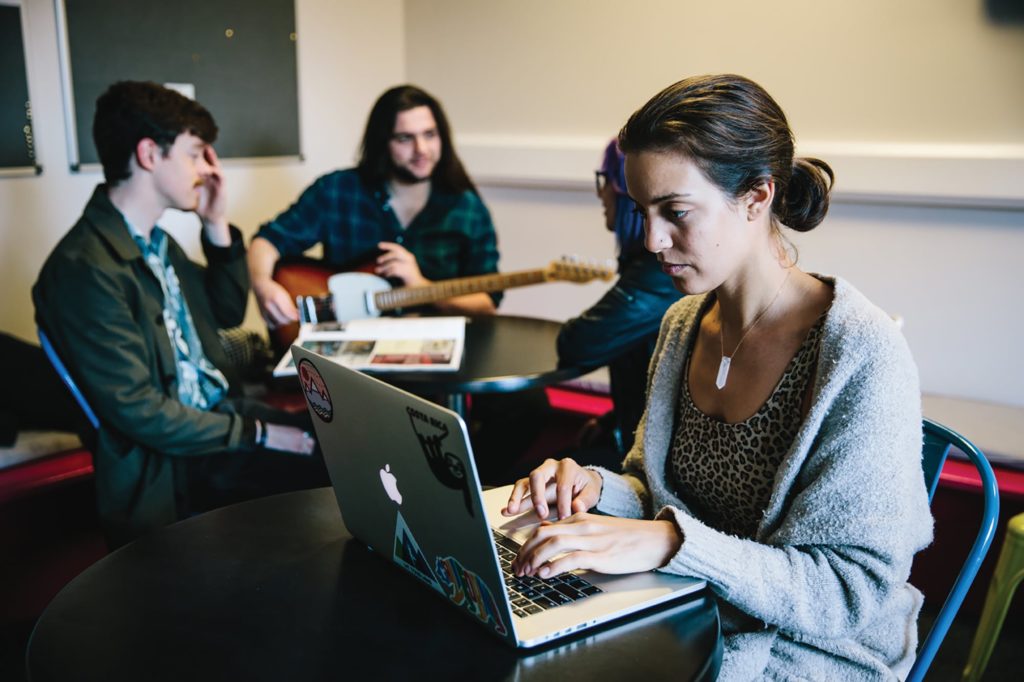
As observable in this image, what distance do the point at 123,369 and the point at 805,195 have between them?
1430 mm

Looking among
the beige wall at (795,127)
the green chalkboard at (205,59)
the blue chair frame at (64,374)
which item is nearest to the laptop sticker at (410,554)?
the blue chair frame at (64,374)

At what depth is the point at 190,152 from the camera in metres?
2.30

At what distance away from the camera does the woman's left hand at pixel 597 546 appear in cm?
105

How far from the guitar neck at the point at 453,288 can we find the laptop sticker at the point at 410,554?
5.50 feet

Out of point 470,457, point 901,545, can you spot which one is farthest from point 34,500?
point 901,545

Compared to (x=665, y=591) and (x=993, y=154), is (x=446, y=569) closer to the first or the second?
(x=665, y=591)

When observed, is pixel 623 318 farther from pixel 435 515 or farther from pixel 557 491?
pixel 435 515

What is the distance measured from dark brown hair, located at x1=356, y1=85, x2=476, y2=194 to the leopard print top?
1.82 meters

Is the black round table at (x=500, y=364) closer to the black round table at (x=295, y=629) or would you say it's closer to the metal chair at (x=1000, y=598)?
the black round table at (x=295, y=629)

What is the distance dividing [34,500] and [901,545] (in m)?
2.11

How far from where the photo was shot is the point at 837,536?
3.67ft

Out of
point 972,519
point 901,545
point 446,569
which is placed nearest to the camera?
point 446,569

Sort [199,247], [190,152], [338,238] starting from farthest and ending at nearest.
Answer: [199,247], [338,238], [190,152]

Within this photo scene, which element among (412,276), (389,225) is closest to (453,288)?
(412,276)
